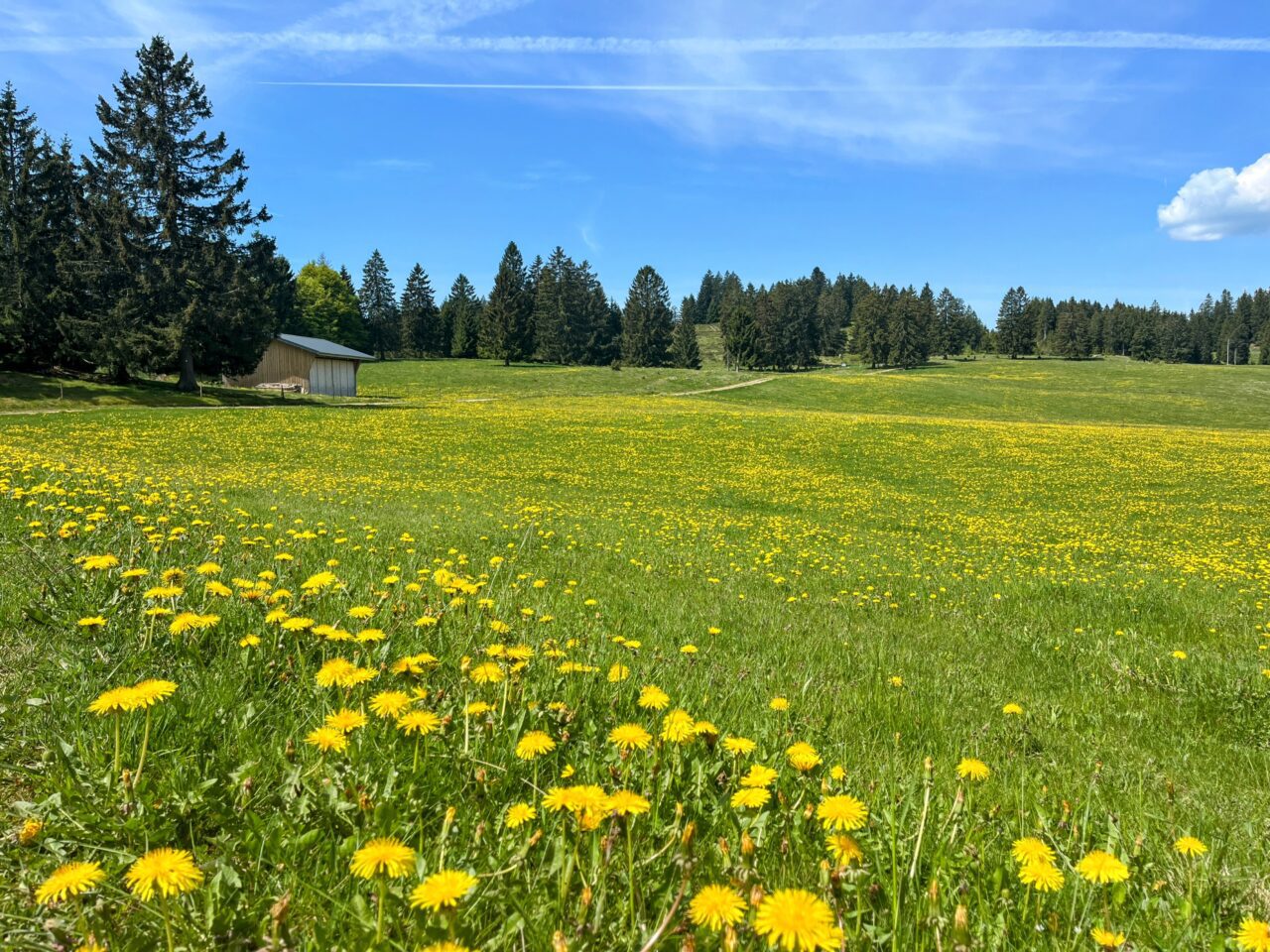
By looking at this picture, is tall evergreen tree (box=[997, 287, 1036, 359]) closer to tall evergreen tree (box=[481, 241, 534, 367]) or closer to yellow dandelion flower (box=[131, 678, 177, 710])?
tall evergreen tree (box=[481, 241, 534, 367])

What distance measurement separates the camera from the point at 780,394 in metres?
66.1

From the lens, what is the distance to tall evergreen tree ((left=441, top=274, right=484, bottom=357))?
99.0m

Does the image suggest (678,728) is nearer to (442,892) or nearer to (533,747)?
(533,747)

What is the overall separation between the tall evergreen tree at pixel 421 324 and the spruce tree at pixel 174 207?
200 feet

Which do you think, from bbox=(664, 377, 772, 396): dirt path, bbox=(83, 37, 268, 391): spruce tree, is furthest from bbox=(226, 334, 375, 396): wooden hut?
bbox=(664, 377, 772, 396): dirt path

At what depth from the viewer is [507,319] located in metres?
89.6

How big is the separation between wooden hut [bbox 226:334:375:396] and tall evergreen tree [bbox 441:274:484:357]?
43761 millimetres

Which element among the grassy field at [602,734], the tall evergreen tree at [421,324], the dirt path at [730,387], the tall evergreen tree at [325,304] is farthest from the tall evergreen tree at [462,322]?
the grassy field at [602,734]

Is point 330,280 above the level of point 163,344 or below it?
above

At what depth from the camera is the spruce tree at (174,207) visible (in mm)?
37969

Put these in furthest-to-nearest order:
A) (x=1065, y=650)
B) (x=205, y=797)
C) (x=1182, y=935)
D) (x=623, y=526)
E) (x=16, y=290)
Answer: (x=16, y=290), (x=623, y=526), (x=1065, y=650), (x=205, y=797), (x=1182, y=935)

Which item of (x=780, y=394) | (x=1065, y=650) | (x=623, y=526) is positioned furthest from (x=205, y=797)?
(x=780, y=394)

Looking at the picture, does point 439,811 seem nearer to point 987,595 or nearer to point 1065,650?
point 1065,650

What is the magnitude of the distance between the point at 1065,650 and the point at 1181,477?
24825 millimetres
